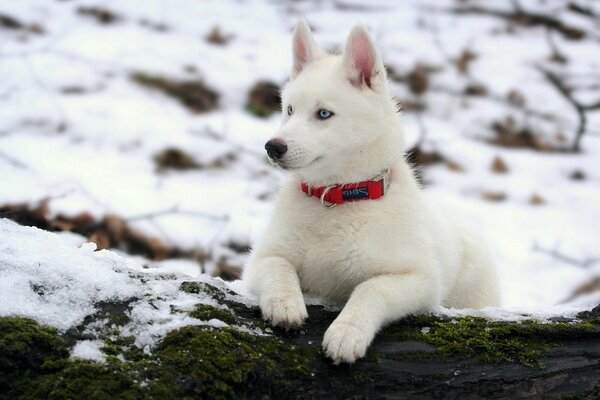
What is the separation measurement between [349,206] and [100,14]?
281 inches

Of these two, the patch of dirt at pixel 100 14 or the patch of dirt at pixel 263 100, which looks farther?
the patch of dirt at pixel 100 14

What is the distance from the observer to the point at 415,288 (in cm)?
307

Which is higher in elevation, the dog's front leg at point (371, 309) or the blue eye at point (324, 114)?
the blue eye at point (324, 114)

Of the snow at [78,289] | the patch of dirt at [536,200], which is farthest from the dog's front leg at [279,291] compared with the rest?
the patch of dirt at [536,200]

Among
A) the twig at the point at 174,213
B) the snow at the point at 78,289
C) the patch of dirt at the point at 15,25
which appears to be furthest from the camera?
the patch of dirt at the point at 15,25

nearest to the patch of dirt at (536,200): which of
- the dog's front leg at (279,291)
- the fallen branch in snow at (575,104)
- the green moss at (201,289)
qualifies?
the fallen branch in snow at (575,104)

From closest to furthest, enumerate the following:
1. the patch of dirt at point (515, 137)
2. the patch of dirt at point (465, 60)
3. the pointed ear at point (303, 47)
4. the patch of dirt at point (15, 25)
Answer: the pointed ear at point (303, 47) < the patch of dirt at point (15, 25) < the patch of dirt at point (515, 137) < the patch of dirt at point (465, 60)

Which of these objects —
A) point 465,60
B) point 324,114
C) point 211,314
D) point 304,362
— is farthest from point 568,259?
point 211,314

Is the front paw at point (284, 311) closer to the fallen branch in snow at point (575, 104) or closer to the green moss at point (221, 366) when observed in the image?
the green moss at point (221, 366)

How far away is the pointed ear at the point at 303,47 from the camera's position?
384 cm

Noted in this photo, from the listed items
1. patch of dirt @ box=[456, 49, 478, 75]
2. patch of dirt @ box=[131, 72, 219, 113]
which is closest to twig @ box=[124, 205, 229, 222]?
patch of dirt @ box=[131, 72, 219, 113]

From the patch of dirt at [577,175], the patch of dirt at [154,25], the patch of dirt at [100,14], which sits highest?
the patch of dirt at [100,14]

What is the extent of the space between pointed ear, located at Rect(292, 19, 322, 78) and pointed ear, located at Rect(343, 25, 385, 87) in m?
0.35

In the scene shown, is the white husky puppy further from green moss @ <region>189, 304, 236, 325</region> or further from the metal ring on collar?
green moss @ <region>189, 304, 236, 325</region>
